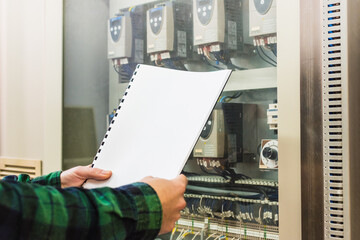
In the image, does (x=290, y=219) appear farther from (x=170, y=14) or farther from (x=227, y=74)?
(x=170, y=14)

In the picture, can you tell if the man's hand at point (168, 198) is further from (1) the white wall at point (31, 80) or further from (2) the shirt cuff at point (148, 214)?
(1) the white wall at point (31, 80)

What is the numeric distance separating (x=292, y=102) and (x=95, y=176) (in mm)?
671

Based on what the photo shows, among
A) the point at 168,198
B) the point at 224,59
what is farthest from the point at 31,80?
the point at 168,198

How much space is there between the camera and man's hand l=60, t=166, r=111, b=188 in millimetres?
1118

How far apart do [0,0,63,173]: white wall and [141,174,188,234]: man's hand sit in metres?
1.36

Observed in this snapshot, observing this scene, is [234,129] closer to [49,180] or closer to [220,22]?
[220,22]

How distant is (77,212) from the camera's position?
73 cm

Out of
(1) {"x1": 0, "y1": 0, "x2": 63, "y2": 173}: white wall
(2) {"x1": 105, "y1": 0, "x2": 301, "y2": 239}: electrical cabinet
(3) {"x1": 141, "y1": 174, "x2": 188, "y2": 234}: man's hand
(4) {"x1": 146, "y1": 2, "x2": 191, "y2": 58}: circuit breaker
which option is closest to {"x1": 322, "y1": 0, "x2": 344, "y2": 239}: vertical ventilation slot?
(2) {"x1": 105, "y1": 0, "x2": 301, "y2": 239}: electrical cabinet

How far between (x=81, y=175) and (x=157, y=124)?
11.3 inches

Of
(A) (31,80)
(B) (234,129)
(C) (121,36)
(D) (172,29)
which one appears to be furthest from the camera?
(A) (31,80)

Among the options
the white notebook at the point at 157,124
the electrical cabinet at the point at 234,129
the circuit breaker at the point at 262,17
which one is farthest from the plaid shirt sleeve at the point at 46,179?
the circuit breaker at the point at 262,17

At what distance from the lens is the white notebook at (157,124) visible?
1026 mm

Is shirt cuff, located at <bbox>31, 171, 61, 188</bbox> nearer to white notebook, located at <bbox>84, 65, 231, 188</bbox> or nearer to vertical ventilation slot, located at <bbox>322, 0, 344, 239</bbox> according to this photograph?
white notebook, located at <bbox>84, 65, 231, 188</bbox>

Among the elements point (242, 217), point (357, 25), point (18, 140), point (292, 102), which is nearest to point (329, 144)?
point (292, 102)
